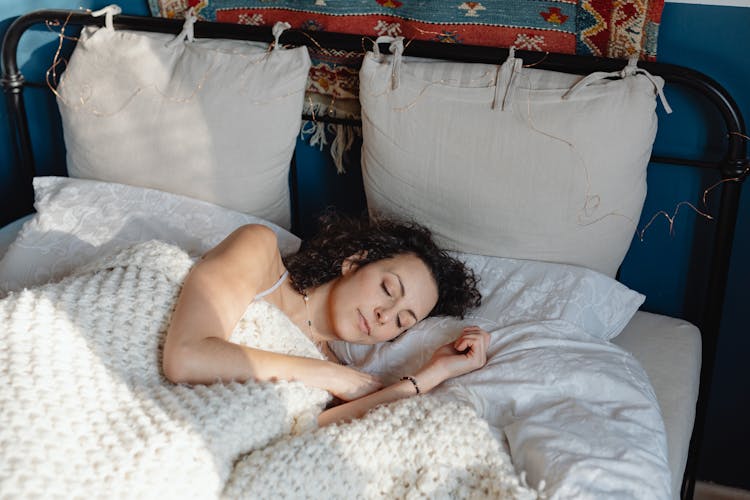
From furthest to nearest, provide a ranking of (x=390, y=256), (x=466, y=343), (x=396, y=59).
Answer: (x=396, y=59) → (x=390, y=256) → (x=466, y=343)

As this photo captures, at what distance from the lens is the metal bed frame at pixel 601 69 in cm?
168

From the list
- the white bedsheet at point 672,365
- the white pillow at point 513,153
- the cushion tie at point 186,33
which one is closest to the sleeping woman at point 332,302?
the white pillow at point 513,153

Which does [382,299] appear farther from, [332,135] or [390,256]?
[332,135]

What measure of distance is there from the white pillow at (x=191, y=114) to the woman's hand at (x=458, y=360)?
2.08ft

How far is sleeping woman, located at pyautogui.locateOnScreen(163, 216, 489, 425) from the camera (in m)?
1.46

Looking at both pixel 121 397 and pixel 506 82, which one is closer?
pixel 121 397

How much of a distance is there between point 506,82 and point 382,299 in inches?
20.7

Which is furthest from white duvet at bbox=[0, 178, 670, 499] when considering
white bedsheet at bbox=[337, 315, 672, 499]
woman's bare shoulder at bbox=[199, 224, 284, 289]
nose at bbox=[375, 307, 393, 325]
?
woman's bare shoulder at bbox=[199, 224, 284, 289]

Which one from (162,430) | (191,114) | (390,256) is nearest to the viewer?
(162,430)

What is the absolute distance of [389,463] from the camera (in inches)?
51.6

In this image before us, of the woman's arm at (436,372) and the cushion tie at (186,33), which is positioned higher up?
the cushion tie at (186,33)

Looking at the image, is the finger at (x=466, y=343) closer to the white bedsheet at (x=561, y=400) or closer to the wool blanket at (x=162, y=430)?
the white bedsheet at (x=561, y=400)

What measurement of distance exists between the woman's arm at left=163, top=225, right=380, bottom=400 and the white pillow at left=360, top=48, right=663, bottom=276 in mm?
365

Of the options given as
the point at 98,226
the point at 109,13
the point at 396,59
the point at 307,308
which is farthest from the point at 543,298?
the point at 109,13
